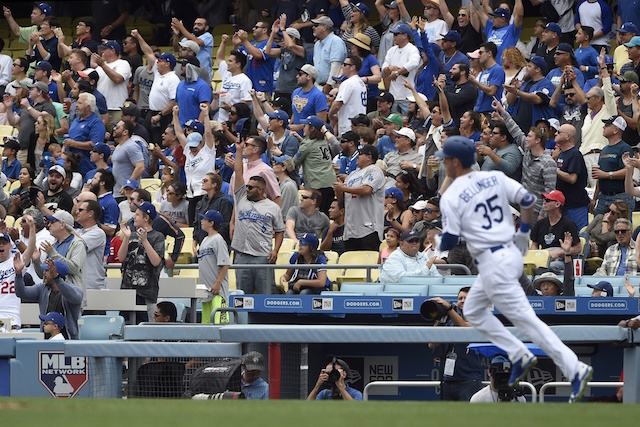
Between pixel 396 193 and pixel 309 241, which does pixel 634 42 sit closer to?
pixel 396 193

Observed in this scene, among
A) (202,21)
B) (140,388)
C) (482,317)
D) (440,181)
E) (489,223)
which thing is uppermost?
(202,21)

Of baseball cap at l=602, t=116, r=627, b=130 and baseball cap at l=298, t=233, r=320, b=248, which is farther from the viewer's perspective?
baseball cap at l=602, t=116, r=627, b=130

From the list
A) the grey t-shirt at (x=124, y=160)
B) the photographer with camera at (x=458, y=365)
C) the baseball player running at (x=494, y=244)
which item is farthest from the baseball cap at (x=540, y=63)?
the baseball player running at (x=494, y=244)

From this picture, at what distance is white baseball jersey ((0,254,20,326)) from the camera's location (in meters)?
12.3

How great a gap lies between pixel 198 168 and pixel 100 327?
14.5 ft

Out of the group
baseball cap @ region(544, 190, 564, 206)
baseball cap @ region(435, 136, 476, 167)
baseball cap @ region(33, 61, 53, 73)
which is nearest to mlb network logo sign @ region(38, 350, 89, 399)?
baseball cap @ region(435, 136, 476, 167)

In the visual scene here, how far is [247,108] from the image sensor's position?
16.8 metres

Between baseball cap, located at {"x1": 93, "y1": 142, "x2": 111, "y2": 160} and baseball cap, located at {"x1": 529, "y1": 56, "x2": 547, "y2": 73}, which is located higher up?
baseball cap, located at {"x1": 529, "y1": 56, "x2": 547, "y2": 73}

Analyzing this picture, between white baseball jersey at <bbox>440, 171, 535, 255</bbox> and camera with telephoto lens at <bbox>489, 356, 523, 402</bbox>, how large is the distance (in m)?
2.05

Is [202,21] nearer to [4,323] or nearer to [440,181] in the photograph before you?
[440,181]

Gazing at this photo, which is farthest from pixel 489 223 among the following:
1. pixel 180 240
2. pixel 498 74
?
pixel 498 74

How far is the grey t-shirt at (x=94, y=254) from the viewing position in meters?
12.8

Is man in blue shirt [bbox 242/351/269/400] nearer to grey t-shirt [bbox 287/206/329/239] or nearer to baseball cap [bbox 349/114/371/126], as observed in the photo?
grey t-shirt [bbox 287/206/329/239]

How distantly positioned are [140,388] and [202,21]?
10752 millimetres
